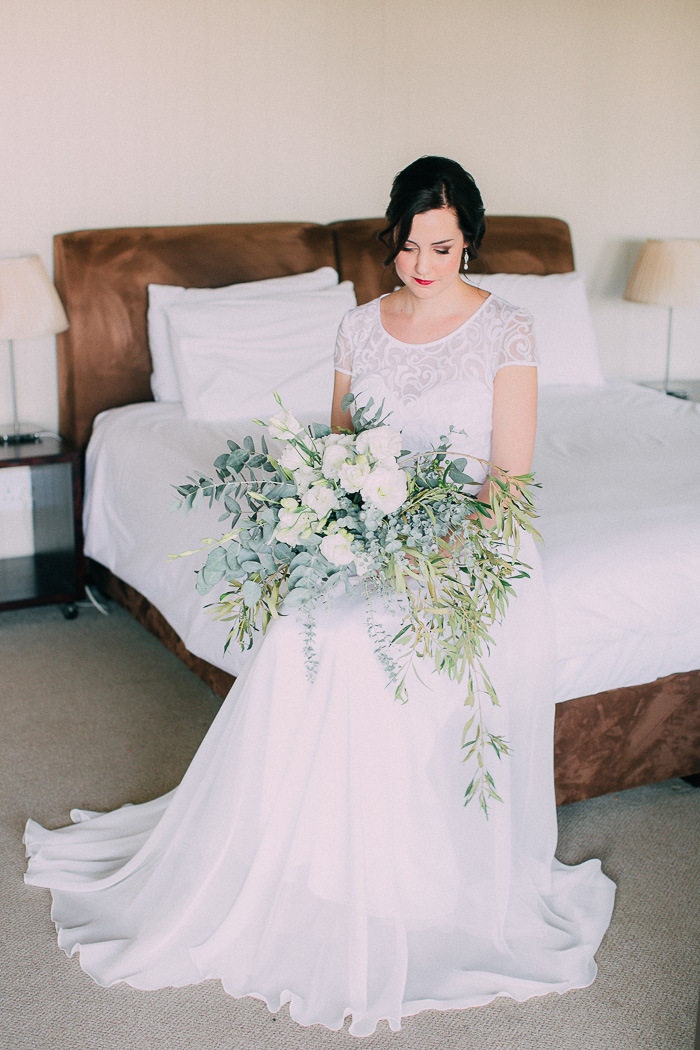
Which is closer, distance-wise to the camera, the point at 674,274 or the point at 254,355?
the point at 254,355

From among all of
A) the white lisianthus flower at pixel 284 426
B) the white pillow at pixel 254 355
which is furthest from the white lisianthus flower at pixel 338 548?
the white pillow at pixel 254 355

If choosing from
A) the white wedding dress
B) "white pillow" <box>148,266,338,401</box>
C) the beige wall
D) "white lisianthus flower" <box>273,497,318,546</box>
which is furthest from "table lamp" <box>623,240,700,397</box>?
"white lisianthus flower" <box>273,497,318,546</box>

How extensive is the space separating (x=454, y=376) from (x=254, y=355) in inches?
62.2

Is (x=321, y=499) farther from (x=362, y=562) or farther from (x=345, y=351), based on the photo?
(x=345, y=351)

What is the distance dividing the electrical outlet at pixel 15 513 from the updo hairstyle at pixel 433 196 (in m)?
2.25

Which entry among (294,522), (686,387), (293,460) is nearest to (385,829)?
(294,522)

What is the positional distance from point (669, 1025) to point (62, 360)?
119 inches

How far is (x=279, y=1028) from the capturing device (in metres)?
1.91

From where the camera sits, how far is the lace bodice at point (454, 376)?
222 cm

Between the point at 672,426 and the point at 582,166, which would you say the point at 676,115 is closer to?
the point at 582,166

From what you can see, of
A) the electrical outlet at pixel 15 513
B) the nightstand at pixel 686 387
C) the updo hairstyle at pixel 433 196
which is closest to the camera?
the updo hairstyle at pixel 433 196

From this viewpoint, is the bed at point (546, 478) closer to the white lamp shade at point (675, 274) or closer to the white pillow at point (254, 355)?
the white pillow at point (254, 355)

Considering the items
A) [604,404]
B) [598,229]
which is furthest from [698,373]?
[604,404]

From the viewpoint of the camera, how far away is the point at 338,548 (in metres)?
1.79
